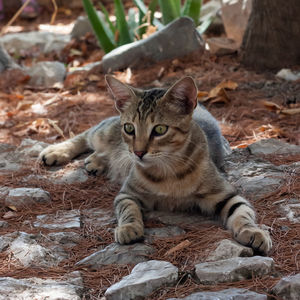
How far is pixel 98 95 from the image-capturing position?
689 centimetres

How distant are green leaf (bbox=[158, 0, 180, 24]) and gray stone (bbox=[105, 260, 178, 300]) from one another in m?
5.73

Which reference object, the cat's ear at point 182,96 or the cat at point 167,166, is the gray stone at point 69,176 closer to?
the cat at point 167,166

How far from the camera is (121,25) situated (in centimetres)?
791

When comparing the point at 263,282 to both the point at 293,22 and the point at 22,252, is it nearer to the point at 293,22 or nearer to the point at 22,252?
the point at 22,252

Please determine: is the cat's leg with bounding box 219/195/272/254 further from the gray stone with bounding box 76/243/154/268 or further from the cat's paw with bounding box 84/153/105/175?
the cat's paw with bounding box 84/153/105/175

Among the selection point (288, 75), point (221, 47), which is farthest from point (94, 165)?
point (221, 47)

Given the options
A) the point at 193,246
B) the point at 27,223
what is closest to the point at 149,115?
the point at 193,246

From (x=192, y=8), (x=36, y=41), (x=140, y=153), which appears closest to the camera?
(x=140, y=153)

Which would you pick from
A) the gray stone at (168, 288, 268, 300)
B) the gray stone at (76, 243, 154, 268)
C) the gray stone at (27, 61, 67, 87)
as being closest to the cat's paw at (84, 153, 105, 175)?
the gray stone at (76, 243, 154, 268)

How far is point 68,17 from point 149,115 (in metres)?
10.3

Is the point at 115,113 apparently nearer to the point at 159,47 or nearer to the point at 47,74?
the point at 159,47

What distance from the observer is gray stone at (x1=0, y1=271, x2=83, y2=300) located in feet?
8.45

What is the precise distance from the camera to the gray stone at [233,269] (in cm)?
263

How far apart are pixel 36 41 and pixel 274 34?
19.0 feet
